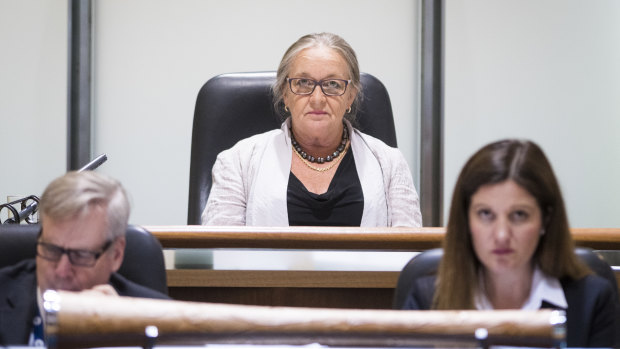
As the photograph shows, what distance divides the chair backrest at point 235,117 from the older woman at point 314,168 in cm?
10

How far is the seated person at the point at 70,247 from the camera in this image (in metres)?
1.12

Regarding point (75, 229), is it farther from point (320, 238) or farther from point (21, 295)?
point (320, 238)

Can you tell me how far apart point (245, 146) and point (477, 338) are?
1.56 metres

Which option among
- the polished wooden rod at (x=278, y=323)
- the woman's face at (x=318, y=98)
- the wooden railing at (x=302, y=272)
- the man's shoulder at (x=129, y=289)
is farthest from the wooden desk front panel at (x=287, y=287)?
the polished wooden rod at (x=278, y=323)

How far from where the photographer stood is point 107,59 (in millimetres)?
3666

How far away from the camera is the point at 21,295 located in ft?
3.91

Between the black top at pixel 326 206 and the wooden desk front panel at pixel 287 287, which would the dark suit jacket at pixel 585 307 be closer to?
the wooden desk front panel at pixel 287 287

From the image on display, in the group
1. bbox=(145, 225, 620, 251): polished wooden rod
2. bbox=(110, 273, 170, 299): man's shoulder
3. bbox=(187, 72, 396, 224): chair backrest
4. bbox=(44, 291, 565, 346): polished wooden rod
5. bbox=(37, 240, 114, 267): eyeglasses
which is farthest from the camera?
bbox=(187, 72, 396, 224): chair backrest

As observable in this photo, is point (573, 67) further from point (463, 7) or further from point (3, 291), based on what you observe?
point (3, 291)

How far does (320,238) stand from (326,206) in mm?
597

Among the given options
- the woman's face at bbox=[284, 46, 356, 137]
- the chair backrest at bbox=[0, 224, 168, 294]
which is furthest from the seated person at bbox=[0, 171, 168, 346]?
the woman's face at bbox=[284, 46, 356, 137]

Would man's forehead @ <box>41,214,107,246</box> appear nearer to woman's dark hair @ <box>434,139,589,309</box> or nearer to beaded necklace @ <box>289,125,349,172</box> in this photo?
woman's dark hair @ <box>434,139,589,309</box>

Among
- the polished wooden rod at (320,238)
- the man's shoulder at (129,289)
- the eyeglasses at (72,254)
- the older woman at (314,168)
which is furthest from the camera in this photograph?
the older woman at (314,168)

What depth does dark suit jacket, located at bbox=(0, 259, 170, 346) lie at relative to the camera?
1.16m
